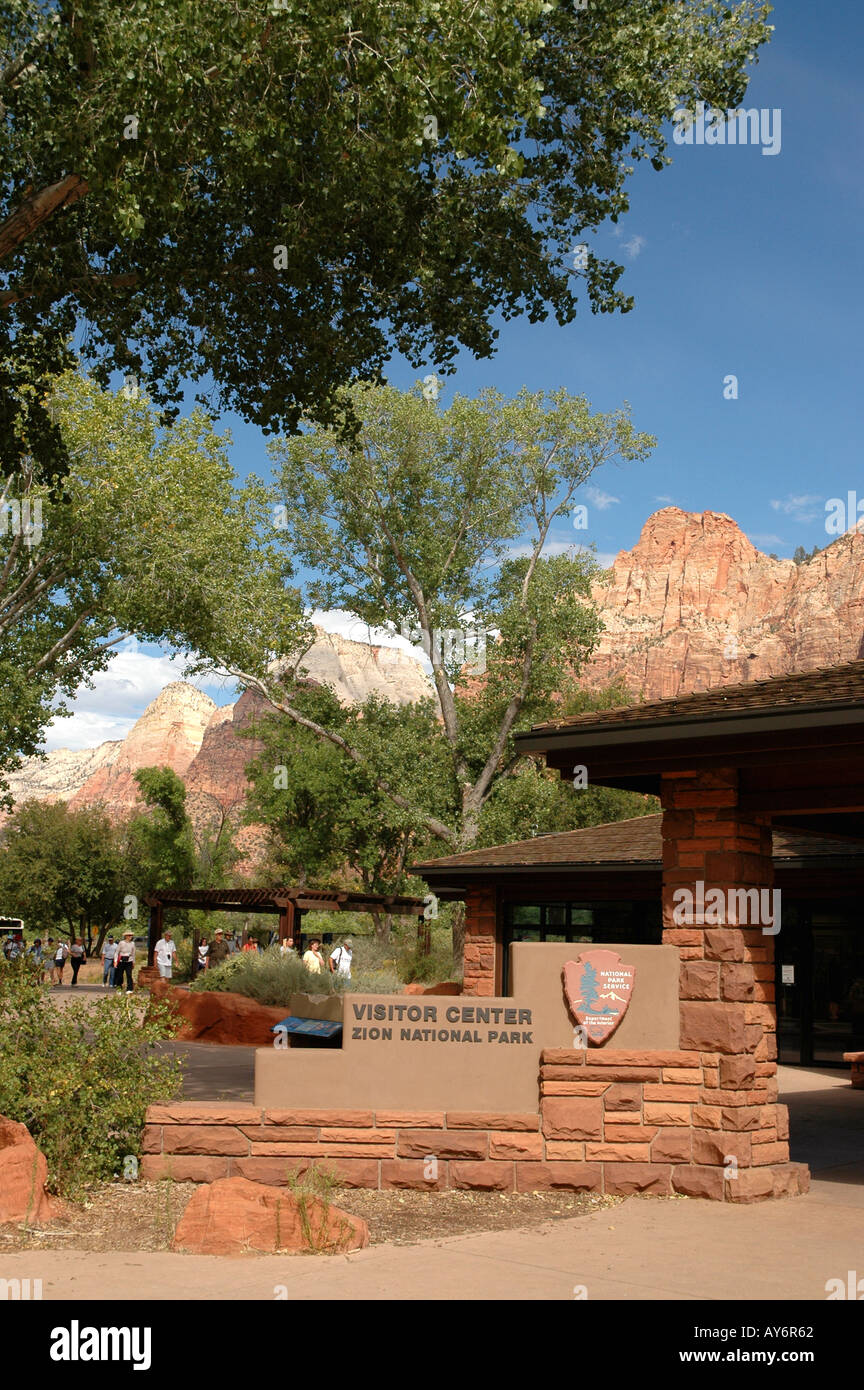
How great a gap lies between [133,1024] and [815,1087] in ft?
35.7

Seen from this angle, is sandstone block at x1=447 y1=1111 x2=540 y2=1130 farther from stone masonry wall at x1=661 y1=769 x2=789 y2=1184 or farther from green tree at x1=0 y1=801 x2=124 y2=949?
green tree at x1=0 y1=801 x2=124 y2=949

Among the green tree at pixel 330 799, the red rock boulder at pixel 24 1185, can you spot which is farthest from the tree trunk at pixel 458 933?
the red rock boulder at pixel 24 1185

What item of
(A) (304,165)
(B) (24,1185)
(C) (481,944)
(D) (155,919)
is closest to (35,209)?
(A) (304,165)

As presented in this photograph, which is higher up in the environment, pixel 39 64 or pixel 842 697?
pixel 39 64

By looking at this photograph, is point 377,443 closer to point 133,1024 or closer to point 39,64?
point 39,64

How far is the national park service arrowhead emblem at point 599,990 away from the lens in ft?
29.1

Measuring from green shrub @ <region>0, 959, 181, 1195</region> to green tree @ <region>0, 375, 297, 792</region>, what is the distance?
18.9 metres

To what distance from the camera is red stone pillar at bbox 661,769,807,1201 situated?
28.5 ft

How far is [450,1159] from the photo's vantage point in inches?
334

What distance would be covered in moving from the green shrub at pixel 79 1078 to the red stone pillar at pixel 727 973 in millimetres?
3834

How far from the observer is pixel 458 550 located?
36.4m

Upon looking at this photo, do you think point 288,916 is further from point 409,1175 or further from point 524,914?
point 409,1175

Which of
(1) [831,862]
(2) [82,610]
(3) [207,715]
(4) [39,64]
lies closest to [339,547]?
(2) [82,610]

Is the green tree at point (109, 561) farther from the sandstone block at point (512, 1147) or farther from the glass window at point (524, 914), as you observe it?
the sandstone block at point (512, 1147)
